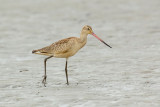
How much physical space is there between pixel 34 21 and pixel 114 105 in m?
9.65

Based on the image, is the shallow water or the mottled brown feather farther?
the mottled brown feather

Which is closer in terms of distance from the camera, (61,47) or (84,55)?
(61,47)

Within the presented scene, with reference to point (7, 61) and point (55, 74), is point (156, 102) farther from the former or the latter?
point (7, 61)

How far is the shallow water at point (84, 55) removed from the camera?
26.9ft

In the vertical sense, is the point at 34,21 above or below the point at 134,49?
above

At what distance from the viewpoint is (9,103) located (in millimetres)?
7895

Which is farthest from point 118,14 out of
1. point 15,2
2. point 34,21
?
point 15,2

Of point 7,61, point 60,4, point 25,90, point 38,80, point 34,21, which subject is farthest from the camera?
point 60,4

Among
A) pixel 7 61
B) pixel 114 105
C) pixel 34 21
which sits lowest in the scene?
pixel 114 105

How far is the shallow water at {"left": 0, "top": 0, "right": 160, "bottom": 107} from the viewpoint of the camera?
820 centimetres

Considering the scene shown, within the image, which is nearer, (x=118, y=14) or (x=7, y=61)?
(x=7, y=61)

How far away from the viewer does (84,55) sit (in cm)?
1193

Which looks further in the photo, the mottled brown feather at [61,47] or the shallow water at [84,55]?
the mottled brown feather at [61,47]

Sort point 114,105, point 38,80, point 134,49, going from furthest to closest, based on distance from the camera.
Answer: point 134,49 < point 38,80 < point 114,105
